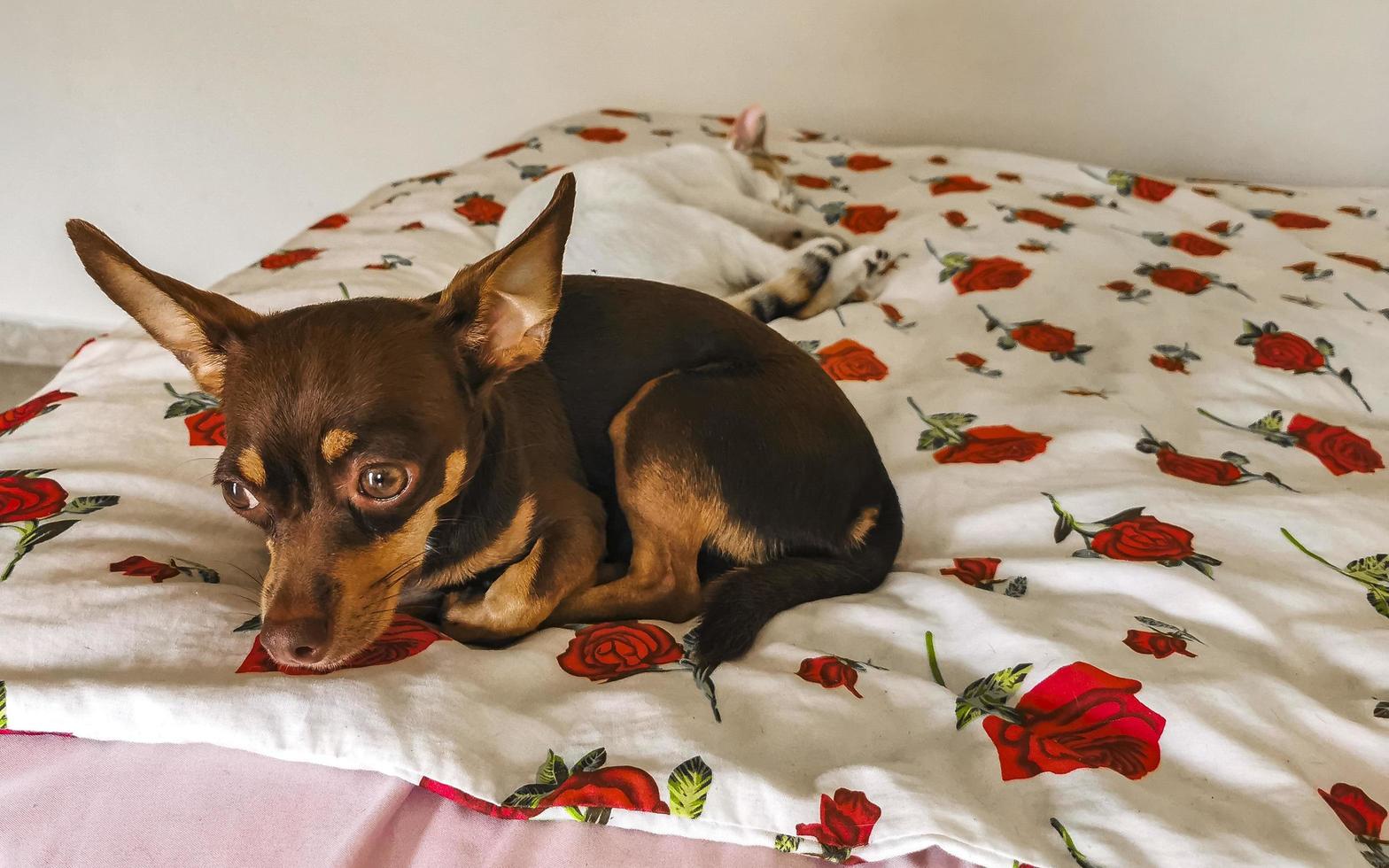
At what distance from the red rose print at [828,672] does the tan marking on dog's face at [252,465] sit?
27.7 inches

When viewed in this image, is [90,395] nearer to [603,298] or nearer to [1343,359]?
[603,298]

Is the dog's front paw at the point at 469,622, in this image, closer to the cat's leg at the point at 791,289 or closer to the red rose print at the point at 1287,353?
the cat's leg at the point at 791,289

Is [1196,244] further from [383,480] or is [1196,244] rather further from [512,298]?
[383,480]

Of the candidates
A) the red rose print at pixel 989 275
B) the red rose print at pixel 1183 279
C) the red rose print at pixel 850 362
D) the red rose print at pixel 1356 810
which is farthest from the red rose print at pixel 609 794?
the red rose print at pixel 1183 279

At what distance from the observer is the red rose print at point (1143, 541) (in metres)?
1.39

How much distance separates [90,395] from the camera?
1.59 m

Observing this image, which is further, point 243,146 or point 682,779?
point 243,146

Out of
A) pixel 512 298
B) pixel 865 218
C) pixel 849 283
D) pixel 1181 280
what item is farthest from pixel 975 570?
pixel 865 218

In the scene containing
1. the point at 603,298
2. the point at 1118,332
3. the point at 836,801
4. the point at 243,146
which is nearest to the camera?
the point at 836,801

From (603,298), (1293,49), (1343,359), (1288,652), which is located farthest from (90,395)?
(1293,49)

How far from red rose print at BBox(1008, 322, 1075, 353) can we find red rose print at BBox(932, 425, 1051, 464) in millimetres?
470

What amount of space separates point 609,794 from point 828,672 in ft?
1.17

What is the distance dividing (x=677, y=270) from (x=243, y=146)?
9.33 ft

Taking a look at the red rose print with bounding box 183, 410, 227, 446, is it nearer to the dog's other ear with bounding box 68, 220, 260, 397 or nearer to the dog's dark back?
the dog's other ear with bounding box 68, 220, 260, 397
